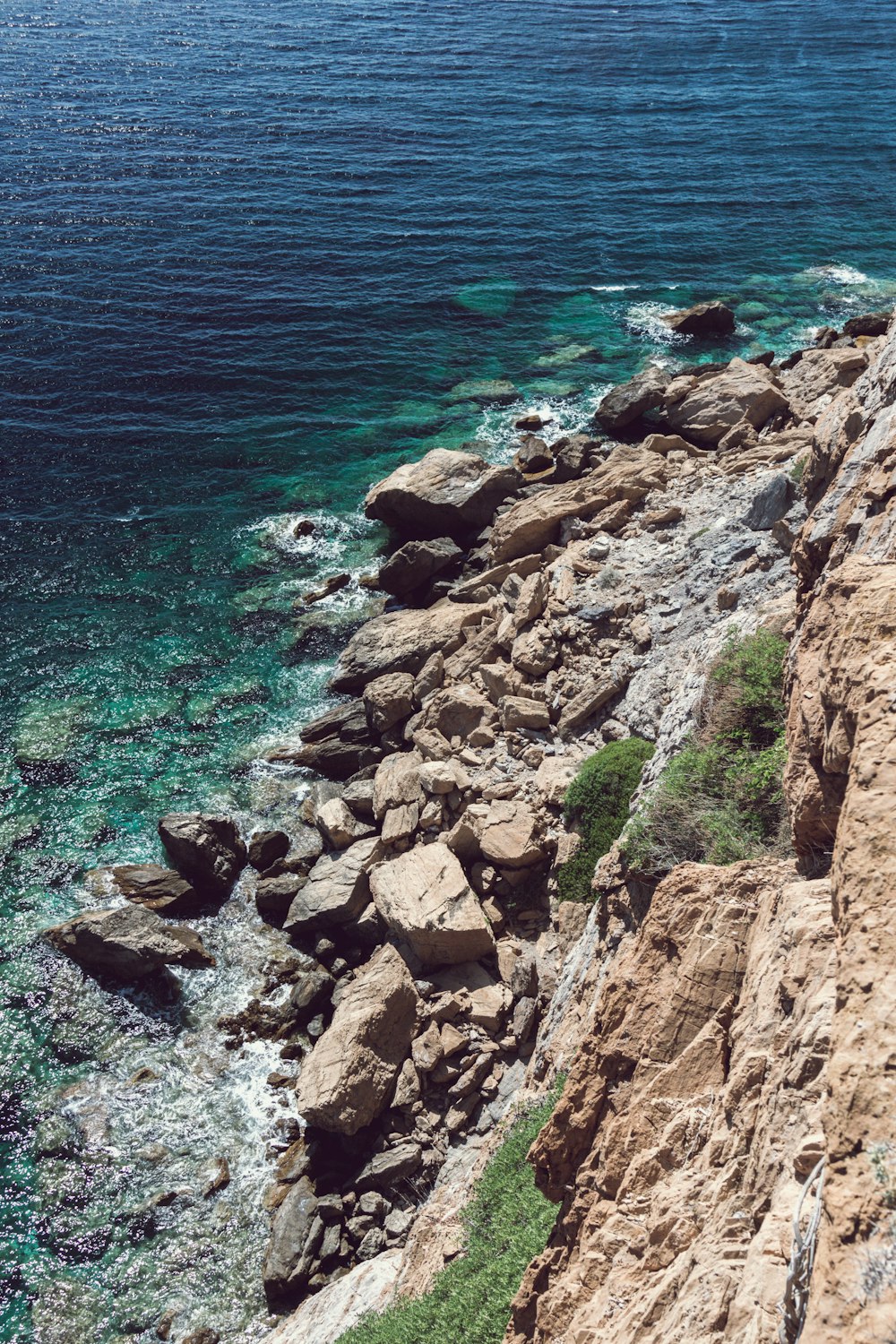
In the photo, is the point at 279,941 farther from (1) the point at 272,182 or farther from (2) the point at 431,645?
(1) the point at 272,182

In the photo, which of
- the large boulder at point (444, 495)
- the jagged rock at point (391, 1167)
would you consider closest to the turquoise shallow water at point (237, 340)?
the large boulder at point (444, 495)

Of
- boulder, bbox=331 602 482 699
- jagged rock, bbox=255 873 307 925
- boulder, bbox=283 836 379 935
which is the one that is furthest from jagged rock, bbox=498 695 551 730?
jagged rock, bbox=255 873 307 925

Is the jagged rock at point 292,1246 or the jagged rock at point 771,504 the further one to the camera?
the jagged rock at point 771,504

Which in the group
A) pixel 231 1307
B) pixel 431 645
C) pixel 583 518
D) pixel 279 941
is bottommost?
pixel 231 1307

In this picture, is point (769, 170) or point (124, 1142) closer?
point (124, 1142)

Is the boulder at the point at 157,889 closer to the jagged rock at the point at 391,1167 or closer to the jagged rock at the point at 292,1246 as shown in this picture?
the jagged rock at the point at 292,1246

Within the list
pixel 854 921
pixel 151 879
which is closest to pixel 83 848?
pixel 151 879

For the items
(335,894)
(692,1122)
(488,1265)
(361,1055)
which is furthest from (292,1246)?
(692,1122)
